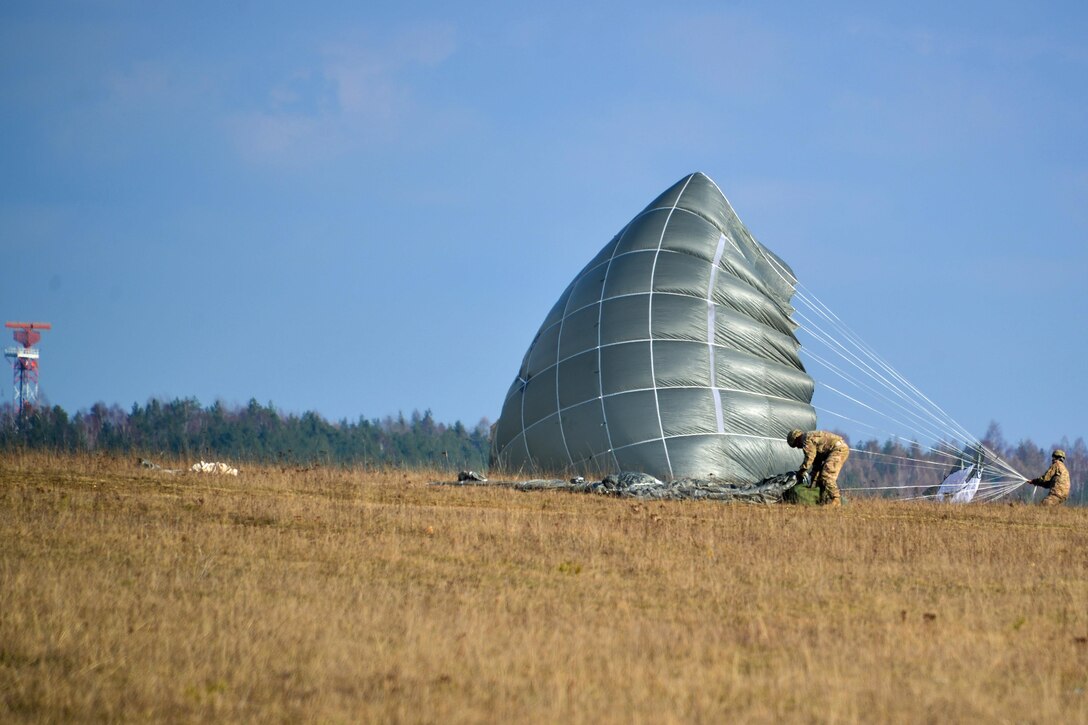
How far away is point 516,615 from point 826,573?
385 cm

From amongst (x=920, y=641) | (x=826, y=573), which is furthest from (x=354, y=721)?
(x=826, y=573)

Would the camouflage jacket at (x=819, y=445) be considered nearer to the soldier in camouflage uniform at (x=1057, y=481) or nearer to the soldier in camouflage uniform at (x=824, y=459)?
the soldier in camouflage uniform at (x=824, y=459)

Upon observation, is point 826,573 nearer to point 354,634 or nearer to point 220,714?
point 354,634

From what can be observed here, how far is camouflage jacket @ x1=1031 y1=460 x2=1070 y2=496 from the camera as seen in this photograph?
2362 cm

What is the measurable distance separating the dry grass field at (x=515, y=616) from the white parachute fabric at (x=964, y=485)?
9.97 meters

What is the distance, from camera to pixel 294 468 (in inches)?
928

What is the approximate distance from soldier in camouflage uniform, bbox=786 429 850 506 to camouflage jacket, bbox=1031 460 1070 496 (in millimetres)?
5030

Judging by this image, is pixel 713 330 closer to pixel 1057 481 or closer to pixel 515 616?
pixel 1057 481

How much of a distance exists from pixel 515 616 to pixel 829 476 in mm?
12294

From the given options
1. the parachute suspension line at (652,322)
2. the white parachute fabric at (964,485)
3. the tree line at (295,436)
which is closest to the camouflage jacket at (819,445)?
the parachute suspension line at (652,322)

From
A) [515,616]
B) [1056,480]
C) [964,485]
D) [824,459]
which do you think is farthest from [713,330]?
[515,616]

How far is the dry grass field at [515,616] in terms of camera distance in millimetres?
7027

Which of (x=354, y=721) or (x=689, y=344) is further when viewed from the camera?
(x=689, y=344)

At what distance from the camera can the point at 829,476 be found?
20.7m
